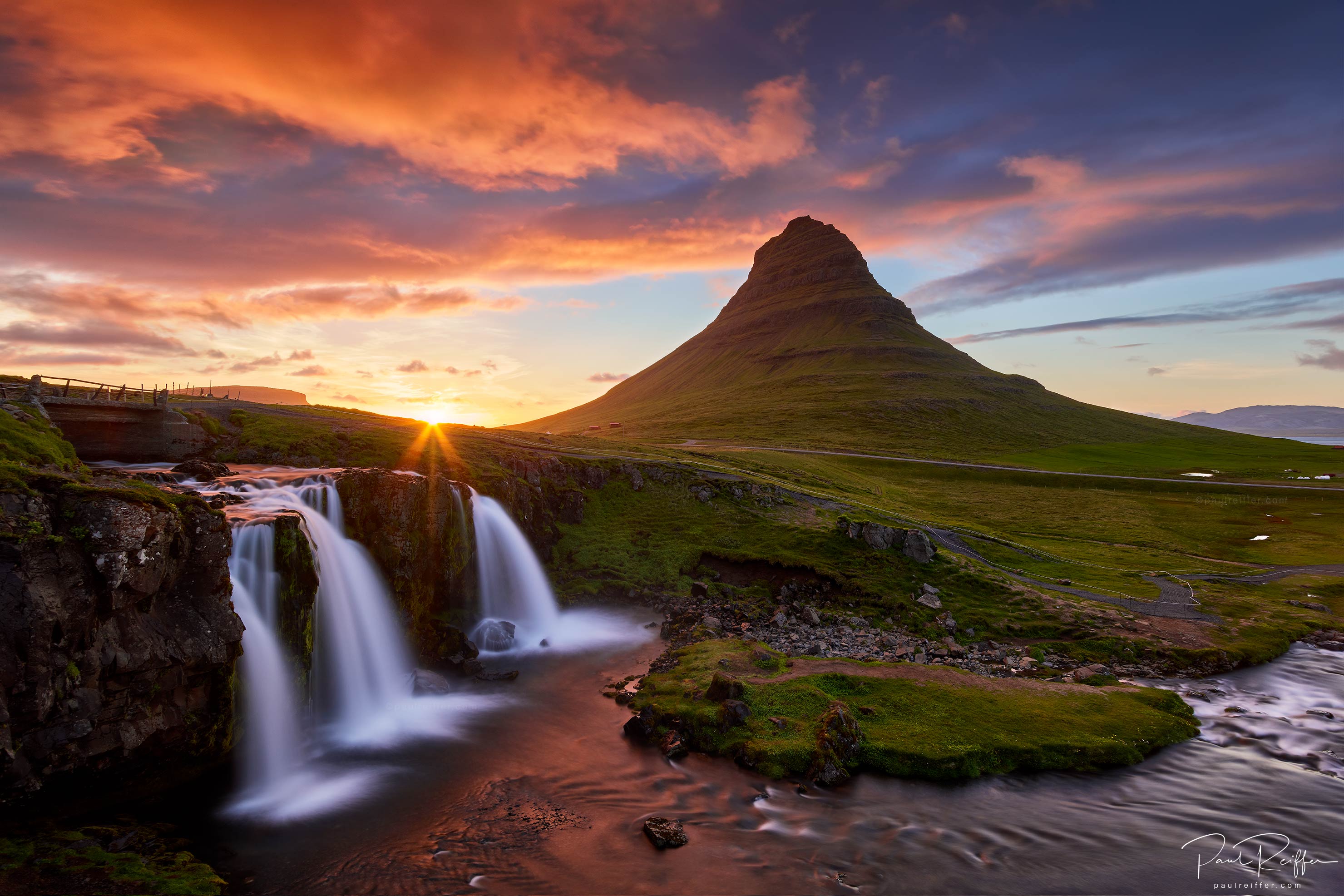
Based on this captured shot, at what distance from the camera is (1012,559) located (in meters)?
50.3

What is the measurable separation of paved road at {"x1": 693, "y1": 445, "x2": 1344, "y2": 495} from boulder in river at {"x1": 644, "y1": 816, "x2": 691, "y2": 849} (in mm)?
83480

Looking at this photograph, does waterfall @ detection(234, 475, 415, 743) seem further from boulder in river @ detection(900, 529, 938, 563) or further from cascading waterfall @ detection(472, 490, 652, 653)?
boulder in river @ detection(900, 529, 938, 563)

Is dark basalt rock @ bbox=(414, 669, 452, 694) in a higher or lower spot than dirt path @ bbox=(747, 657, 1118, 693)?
lower

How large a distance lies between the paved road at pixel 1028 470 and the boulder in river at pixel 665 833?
274ft

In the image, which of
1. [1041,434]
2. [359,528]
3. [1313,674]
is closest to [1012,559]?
[1313,674]

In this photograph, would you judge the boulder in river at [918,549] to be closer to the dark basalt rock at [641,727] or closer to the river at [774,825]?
the river at [774,825]

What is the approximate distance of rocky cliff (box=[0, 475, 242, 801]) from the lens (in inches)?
653

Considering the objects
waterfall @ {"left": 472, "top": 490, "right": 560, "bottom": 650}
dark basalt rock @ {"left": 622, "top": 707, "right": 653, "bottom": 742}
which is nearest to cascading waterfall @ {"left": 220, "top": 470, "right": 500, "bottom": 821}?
waterfall @ {"left": 472, "top": 490, "right": 560, "bottom": 650}

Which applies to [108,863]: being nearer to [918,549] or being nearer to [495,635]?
[495,635]

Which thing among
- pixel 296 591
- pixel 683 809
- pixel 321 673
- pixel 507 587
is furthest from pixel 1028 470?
pixel 296 591

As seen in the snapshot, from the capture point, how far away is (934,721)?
25.0m

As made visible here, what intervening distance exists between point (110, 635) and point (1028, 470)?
11812 centimetres

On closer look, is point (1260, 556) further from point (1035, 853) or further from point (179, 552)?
point (179, 552)
